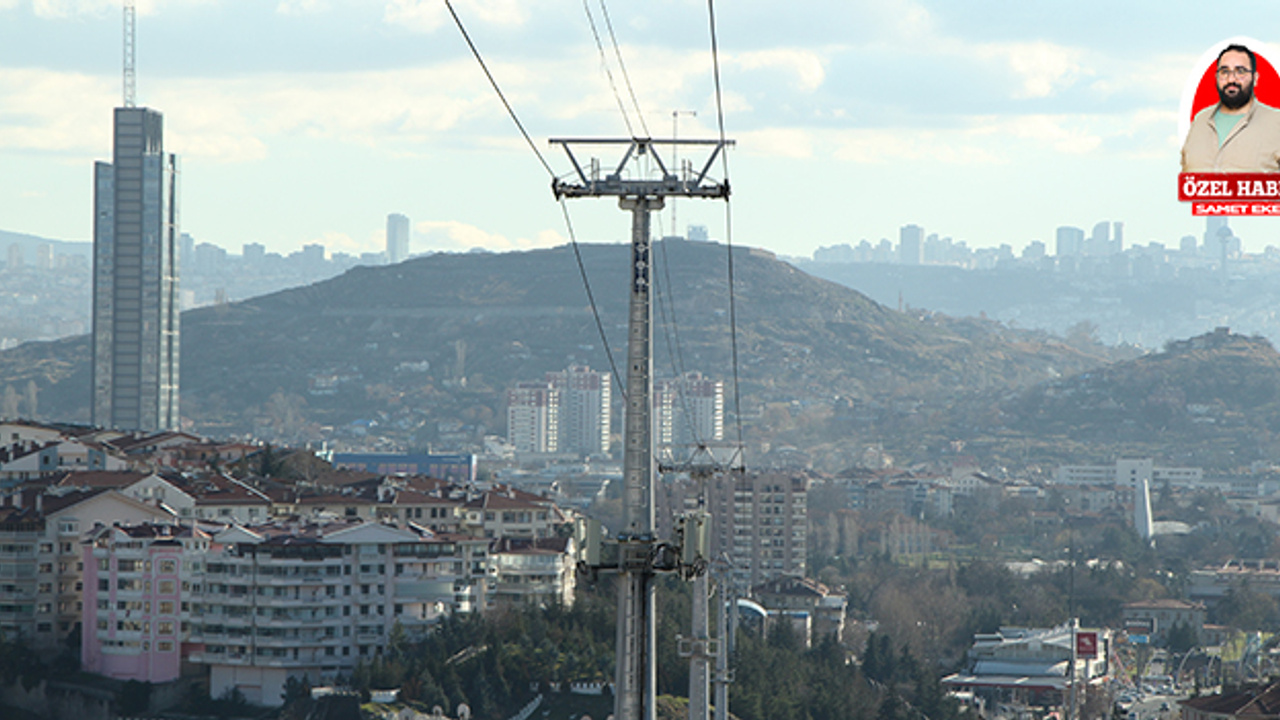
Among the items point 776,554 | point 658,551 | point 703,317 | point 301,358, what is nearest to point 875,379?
point 703,317

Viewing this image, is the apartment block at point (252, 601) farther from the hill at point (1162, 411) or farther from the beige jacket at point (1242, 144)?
the hill at point (1162, 411)

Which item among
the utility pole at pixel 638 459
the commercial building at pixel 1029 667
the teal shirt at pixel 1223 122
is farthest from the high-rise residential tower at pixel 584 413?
the utility pole at pixel 638 459

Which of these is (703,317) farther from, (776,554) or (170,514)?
(170,514)

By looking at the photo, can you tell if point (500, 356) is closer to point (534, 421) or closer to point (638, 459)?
point (534, 421)

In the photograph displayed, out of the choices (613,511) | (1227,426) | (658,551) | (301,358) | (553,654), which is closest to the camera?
(658,551)

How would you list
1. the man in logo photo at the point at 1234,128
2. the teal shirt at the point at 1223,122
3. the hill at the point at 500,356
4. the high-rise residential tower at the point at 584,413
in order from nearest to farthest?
1. the man in logo photo at the point at 1234,128
2. the teal shirt at the point at 1223,122
3. the high-rise residential tower at the point at 584,413
4. the hill at the point at 500,356

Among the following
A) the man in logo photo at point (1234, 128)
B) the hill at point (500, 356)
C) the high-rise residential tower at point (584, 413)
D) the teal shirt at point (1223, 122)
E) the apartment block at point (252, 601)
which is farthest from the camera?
the hill at point (500, 356)

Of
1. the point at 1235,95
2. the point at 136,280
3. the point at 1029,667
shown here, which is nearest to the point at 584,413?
the point at 136,280

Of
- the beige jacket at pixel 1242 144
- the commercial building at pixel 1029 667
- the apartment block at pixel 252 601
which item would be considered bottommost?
the commercial building at pixel 1029 667
